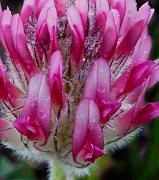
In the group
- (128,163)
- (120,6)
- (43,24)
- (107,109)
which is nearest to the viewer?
(107,109)

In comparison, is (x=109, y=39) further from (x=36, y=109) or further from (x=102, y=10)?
(x=36, y=109)

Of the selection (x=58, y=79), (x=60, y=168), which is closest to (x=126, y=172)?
(x=60, y=168)

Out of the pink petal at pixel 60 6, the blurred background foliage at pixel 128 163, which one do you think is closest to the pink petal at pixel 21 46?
the pink petal at pixel 60 6

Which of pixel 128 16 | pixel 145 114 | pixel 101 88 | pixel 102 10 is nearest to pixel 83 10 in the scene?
pixel 102 10

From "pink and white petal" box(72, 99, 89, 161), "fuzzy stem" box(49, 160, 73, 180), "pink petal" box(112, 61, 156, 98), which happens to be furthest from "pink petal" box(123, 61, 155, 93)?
"fuzzy stem" box(49, 160, 73, 180)

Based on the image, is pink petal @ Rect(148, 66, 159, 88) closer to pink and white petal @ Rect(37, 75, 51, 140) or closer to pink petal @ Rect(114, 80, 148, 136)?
pink petal @ Rect(114, 80, 148, 136)

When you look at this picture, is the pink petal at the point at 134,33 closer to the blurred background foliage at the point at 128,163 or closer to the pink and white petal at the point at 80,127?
the pink and white petal at the point at 80,127
